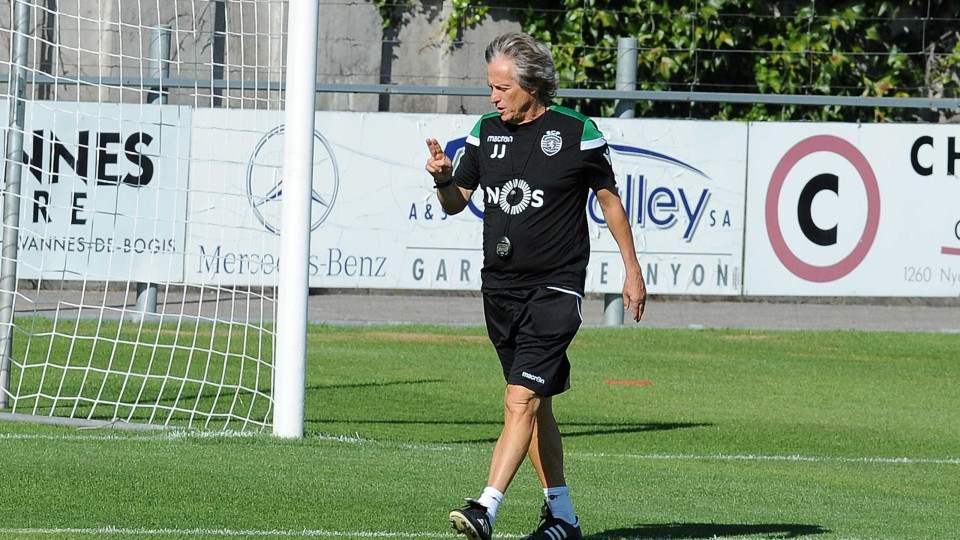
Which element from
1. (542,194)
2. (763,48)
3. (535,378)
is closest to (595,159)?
(542,194)

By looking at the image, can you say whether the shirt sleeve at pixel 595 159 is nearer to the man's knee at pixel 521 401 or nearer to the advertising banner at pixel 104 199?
the man's knee at pixel 521 401

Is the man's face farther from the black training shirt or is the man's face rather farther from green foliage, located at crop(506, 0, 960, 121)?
green foliage, located at crop(506, 0, 960, 121)

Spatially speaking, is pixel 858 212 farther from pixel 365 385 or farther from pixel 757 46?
pixel 365 385

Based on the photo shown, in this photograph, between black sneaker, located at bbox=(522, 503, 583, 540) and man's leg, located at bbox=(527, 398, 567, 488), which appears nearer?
black sneaker, located at bbox=(522, 503, 583, 540)

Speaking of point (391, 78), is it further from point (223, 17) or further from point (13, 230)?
point (13, 230)

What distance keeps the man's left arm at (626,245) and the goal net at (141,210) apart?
13.9 ft

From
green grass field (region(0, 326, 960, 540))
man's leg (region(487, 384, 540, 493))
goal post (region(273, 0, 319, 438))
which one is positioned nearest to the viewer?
man's leg (region(487, 384, 540, 493))

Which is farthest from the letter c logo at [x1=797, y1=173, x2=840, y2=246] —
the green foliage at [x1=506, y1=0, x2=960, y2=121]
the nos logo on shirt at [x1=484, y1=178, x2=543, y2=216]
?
the nos logo on shirt at [x1=484, y1=178, x2=543, y2=216]

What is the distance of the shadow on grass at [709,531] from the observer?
6.02 m

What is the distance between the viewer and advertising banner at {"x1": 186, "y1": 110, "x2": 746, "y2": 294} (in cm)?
1583

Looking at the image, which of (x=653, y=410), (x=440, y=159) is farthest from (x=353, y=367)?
(x=440, y=159)

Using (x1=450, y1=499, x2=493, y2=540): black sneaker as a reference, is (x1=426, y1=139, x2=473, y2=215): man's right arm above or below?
above

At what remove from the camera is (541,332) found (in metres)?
5.64

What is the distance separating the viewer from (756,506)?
6.78m
